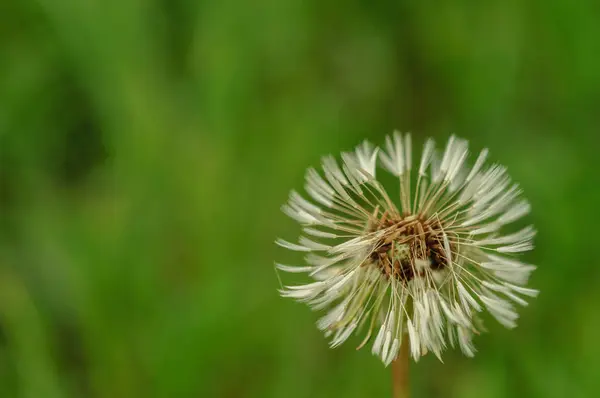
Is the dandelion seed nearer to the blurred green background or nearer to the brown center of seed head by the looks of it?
the brown center of seed head

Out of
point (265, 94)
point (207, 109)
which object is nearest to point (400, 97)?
point (265, 94)

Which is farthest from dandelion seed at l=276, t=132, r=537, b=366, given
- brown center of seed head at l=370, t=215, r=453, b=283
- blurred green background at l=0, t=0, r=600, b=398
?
blurred green background at l=0, t=0, r=600, b=398

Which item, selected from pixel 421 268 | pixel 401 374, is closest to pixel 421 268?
pixel 421 268

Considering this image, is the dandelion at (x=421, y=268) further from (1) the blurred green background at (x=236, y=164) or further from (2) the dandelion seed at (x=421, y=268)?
(1) the blurred green background at (x=236, y=164)

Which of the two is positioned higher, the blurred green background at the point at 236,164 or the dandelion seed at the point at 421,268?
the blurred green background at the point at 236,164

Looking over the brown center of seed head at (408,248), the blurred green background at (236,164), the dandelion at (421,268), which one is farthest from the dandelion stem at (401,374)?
the blurred green background at (236,164)

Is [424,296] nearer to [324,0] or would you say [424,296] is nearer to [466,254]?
[466,254]
